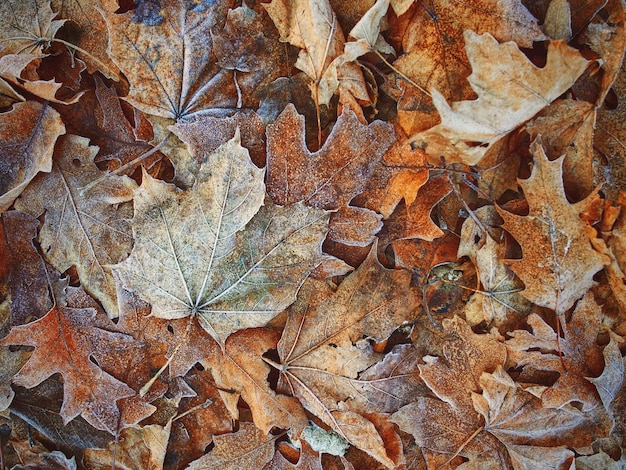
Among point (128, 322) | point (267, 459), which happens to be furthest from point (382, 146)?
point (267, 459)

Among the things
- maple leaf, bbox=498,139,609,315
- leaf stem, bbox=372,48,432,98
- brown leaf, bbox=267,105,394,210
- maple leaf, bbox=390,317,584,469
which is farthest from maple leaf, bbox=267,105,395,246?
maple leaf, bbox=390,317,584,469

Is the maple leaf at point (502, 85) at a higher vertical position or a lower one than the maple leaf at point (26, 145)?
higher

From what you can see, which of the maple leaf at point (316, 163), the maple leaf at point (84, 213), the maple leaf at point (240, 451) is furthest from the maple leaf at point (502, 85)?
the maple leaf at point (240, 451)

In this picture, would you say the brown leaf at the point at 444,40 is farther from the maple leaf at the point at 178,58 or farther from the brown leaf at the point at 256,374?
the brown leaf at the point at 256,374

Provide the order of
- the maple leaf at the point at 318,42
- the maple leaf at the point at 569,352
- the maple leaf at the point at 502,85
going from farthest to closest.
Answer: the maple leaf at the point at 569,352, the maple leaf at the point at 318,42, the maple leaf at the point at 502,85

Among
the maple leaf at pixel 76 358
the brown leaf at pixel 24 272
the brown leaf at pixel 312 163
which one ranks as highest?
the brown leaf at pixel 312 163

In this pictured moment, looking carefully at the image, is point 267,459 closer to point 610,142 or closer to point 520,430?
point 520,430

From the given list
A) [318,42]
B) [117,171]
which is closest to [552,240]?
[318,42]
